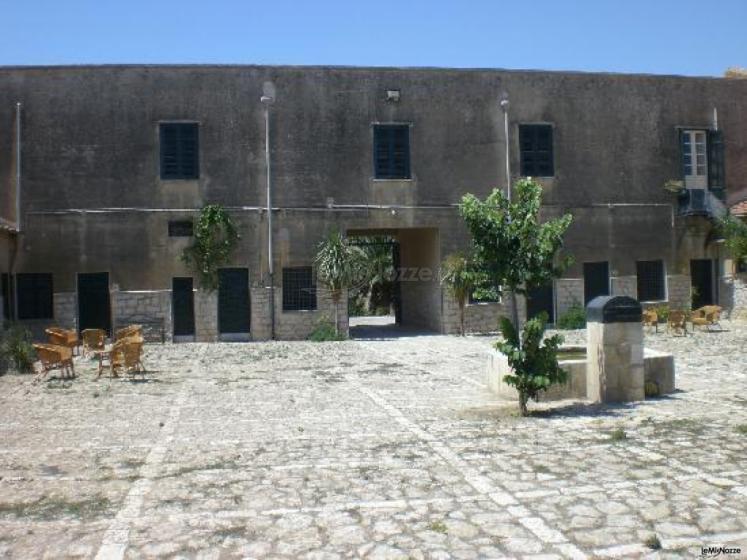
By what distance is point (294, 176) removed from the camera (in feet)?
70.4

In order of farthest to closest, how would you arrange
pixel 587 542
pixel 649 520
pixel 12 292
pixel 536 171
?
1. pixel 536 171
2. pixel 12 292
3. pixel 649 520
4. pixel 587 542

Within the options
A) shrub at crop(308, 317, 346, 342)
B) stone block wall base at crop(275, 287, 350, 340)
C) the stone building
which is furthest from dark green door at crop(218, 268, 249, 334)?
shrub at crop(308, 317, 346, 342)

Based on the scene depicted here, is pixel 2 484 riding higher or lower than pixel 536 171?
lower

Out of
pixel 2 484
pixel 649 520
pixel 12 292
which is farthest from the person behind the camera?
pixel 12 292

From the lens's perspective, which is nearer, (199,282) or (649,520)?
(649,520)

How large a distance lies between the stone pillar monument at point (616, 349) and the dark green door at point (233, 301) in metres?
12.9

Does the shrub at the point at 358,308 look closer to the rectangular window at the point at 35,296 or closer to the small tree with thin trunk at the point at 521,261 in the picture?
the rectangular window at the point at 35,296

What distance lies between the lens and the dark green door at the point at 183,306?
21141mm

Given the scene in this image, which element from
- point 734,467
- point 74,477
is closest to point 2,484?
point 74,477

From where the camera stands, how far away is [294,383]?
12883 mm

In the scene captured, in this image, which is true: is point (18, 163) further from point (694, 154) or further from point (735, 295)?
point (735, 295)

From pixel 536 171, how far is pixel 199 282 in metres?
10.3

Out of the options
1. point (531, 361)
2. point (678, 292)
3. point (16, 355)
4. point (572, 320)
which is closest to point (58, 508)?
point (531, 361)

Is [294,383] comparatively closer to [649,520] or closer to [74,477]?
[74,477]
